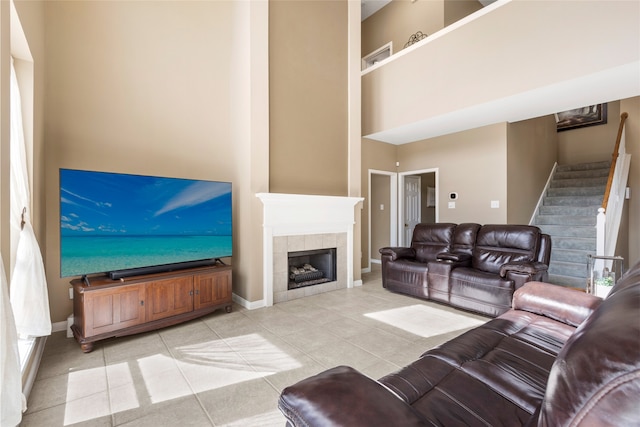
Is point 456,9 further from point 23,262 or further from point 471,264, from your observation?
point 23,262

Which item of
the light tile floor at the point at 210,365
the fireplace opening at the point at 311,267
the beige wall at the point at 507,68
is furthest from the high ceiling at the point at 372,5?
the light tile floor at the point at 210,365

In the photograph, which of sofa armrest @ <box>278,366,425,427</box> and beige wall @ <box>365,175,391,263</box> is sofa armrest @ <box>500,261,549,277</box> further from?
beige wall @ <box>365,175,391,263</box>

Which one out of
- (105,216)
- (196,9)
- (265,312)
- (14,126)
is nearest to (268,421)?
(265,312)

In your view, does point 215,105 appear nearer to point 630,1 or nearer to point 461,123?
point 461,123

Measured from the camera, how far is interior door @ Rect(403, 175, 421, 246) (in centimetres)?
672

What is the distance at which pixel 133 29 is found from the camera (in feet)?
11.1

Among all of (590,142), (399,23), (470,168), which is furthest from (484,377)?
(590,142)

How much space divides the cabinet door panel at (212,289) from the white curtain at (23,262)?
1.24 metres

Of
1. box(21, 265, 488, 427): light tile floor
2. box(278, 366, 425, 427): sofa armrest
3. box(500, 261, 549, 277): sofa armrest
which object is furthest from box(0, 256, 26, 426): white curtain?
box(500, 261, 549, 277): sofa armrest

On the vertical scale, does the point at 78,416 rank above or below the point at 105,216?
below

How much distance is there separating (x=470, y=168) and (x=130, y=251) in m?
5.37

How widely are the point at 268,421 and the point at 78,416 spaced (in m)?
1.13

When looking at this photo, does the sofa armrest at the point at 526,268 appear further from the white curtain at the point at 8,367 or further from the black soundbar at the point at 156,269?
the white curtain at the point at 8,367

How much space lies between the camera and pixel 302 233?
13.7 ft
